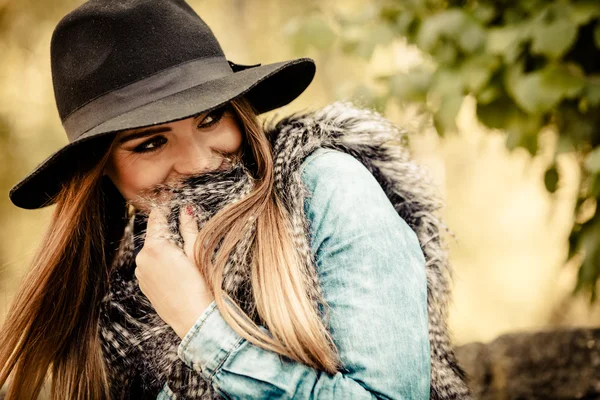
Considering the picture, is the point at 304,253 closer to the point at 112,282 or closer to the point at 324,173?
the point at 324,173

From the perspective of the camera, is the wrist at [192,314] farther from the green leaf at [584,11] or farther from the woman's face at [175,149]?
the green leaf at [584,11]

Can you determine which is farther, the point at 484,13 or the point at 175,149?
the point at 484,13

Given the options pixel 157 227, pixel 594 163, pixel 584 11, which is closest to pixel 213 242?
pixel 157 227

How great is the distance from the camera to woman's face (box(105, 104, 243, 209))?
5.22ft

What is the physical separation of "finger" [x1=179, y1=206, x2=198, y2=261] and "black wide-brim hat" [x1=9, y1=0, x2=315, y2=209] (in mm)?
350

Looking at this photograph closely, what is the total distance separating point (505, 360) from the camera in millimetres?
2426

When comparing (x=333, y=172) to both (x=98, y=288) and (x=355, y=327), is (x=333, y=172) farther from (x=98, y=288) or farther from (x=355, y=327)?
Answer: (x=98, y=288)

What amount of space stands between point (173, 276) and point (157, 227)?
21 centimetres

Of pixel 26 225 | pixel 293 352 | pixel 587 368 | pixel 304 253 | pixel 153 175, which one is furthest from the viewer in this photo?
pixel 26 225

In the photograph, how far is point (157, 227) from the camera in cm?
162

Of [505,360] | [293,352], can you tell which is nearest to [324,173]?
[293,352]

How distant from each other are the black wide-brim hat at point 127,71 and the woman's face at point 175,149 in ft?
0.30

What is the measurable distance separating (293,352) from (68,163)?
3.26ft

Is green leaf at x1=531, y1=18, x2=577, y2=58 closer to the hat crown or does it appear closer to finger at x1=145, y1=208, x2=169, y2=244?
the hat crown
